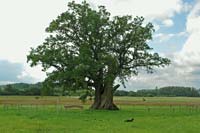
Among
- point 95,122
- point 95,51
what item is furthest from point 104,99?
point 95,122

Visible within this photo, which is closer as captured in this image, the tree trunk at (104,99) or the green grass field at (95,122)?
the green grass field at (95,122)

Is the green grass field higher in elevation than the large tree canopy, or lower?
lower

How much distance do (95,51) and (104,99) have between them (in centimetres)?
729

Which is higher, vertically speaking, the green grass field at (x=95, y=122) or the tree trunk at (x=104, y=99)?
the tree trunk at (x=104, y=99)

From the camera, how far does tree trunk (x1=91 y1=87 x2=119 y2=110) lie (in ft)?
214

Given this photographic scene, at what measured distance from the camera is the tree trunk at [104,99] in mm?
65125

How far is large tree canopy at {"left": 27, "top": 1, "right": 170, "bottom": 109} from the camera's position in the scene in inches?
2443

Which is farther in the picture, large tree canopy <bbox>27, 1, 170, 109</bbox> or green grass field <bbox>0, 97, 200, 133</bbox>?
large tree canopy <bbox>27, 1, 170, 109</bbox>

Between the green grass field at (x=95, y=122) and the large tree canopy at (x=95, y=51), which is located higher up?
the large tree canopy at (x=95, y=51)

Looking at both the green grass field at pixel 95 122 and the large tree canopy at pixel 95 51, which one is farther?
the large tree canopy at pixel 95 51

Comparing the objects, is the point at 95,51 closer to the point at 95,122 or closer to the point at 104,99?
the point at 104,99

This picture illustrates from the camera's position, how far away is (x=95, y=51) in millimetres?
64625

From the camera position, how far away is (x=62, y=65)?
6303 centimetres

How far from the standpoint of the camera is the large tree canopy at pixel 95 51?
62062 mm
